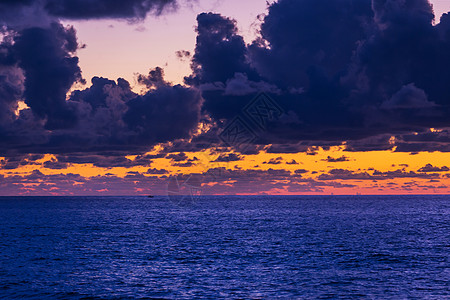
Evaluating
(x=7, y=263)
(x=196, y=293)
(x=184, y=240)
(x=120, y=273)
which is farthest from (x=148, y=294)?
(x=184, y=240)

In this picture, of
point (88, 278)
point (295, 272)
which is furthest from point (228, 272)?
point (88, 278)

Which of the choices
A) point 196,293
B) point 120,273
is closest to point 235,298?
point 196,293

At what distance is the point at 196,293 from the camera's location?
48.9 metres

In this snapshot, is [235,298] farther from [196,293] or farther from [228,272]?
[228,272]

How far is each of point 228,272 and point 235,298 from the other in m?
13.8

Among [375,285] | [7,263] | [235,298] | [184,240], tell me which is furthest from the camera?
[184,240]

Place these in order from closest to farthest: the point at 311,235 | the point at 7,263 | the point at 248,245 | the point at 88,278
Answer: the point at 88,278 < the point at 7,263 < the point at 248,245 < the point at 311,235

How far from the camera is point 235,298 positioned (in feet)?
153

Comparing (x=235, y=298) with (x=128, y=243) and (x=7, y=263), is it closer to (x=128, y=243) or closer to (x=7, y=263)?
(x=7, y=263)

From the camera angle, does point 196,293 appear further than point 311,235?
No

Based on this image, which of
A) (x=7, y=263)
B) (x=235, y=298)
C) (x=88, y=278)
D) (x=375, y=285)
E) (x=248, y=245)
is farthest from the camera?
(x=248, y=245)

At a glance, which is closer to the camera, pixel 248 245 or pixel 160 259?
pixel 160 259

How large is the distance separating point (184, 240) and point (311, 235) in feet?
95.4

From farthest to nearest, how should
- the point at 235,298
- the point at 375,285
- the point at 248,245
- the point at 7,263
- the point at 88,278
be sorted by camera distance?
1. the point at 248,245
2. the point at 7,263
3. the point at 88,278
4. the point at 375,285
5. the point at 235,298
